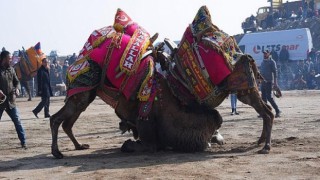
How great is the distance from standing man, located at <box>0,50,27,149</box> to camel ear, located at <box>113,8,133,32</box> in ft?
7.33

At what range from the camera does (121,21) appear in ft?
32.3

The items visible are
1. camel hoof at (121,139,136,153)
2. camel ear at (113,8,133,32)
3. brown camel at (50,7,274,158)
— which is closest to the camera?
brown camel at (50,7,274,158)

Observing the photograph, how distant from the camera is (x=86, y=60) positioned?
30.4 feet

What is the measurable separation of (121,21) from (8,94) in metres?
2.50

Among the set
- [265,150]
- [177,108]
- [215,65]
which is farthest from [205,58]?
[265,150]

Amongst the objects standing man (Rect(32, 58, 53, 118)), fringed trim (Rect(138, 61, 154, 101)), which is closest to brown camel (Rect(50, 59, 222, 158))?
fringed trim (Rect(138, 61, 154, 101))

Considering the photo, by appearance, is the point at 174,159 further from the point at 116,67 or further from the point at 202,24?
the point at 202,24

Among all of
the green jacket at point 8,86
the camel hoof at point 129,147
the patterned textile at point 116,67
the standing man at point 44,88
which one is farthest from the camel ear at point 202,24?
the standing man at point 44,88

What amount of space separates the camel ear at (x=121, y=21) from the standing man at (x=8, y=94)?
7.33 ft

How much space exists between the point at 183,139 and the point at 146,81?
3.42 feet

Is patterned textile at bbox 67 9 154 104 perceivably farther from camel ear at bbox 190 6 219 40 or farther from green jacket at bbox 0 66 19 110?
green jacket at bbox 0 66 19 110

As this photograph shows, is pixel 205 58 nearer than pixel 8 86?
Yes

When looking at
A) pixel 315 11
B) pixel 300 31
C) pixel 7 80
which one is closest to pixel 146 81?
pixel 7 80

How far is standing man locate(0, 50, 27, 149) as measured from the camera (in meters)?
10.5
